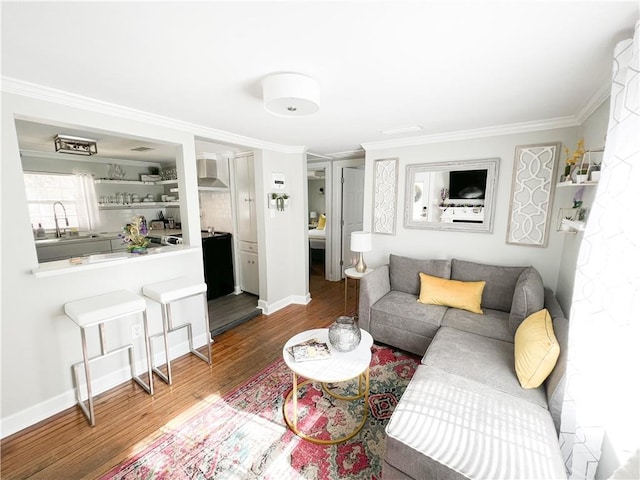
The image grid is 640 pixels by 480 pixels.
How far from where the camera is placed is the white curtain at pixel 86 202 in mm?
4258

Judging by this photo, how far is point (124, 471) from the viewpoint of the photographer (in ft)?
4.98

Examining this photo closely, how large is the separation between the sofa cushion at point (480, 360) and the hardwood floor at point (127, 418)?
1.54 metres

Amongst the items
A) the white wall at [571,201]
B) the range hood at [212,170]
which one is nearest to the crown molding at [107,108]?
the range hood at [212,170]

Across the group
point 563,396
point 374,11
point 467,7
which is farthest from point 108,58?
point 563,396

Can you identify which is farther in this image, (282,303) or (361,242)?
(282,303)

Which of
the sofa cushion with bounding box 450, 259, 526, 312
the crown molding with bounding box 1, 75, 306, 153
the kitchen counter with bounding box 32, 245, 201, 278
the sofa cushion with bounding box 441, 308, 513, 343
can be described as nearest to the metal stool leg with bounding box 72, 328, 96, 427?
the kitchen counter with bounding box 32, 245, 201, 278

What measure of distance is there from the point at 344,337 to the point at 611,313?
4.41 ft

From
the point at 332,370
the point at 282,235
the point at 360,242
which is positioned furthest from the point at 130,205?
the point at 332,370

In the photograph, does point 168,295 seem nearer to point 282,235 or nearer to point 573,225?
point 282,235

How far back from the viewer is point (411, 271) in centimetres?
299

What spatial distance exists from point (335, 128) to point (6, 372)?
310 cm

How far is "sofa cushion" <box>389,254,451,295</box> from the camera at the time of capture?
286 cm

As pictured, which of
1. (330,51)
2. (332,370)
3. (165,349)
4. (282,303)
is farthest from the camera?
(282,303)

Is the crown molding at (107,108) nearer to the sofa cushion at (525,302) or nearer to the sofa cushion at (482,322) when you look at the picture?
the sofa cushion at (482,322)
